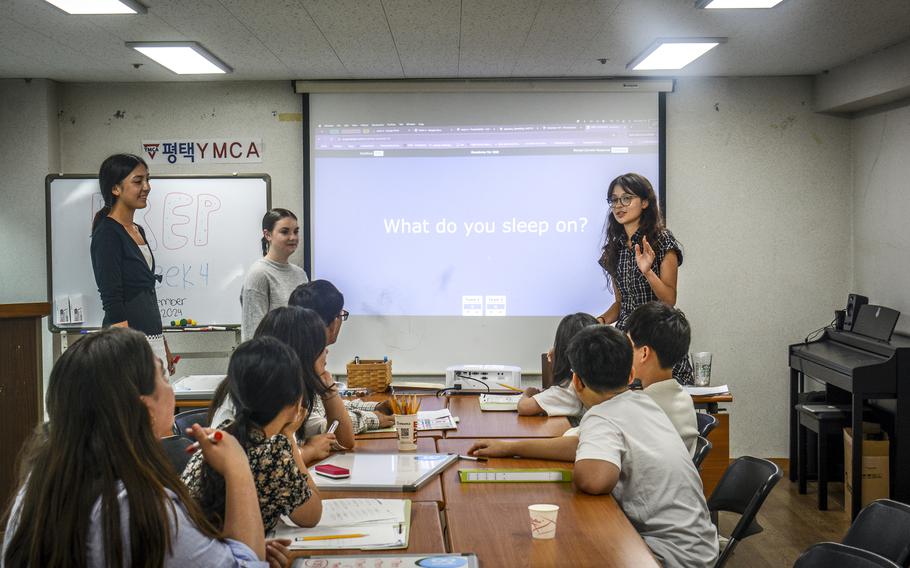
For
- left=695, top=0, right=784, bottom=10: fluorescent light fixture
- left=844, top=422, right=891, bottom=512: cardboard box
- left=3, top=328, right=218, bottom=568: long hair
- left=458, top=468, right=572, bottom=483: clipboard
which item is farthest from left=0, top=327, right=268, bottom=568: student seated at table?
left=844, top=422, right=891, bottom=512: cardboard box

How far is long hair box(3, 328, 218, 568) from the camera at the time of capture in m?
1.26

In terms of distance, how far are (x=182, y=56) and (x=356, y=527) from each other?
3615mm

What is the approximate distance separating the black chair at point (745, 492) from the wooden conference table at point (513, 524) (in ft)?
1.42

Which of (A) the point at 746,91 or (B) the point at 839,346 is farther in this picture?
(A) the point at 746,91

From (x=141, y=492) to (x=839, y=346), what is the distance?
4507 millimetres

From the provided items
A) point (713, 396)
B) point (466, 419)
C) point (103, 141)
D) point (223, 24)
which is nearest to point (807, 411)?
point (713, 396)

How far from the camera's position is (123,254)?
3.39m

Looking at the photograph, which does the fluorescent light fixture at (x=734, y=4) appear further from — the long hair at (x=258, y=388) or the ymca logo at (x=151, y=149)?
the ymca logo at (x=151, y=149)

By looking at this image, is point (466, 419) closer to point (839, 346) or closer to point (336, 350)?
point (336, 350)

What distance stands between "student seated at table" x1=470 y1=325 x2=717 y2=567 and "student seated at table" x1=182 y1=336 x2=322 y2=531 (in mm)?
731

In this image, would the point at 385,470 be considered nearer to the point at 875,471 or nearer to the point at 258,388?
the point at 258,388

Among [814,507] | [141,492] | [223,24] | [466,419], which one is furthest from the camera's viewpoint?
[814,507]

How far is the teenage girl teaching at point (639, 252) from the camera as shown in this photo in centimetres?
372

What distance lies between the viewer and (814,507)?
14.9 ft
